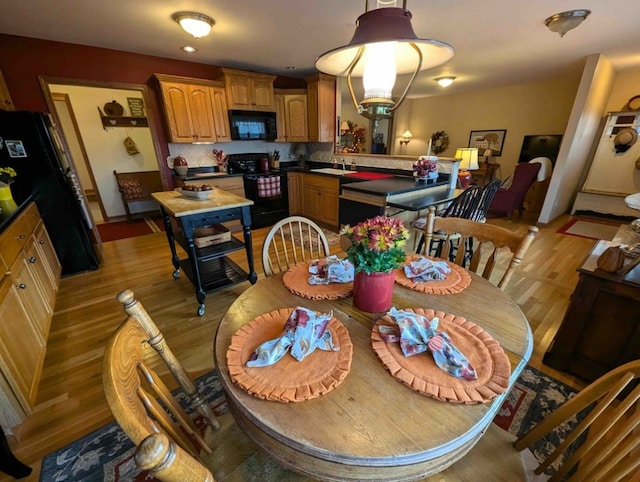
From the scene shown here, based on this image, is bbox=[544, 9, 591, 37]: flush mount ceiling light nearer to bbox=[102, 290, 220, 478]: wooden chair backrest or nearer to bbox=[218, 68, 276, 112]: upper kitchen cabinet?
bbox=[218, 68, 276, 112]: upper kitchen cabinet

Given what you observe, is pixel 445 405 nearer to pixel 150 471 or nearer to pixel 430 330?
pixel 430 330

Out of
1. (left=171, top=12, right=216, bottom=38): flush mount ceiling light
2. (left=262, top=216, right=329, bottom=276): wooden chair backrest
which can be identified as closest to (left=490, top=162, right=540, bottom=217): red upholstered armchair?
(left=262, top=216, right=329, bottom=276): wooden chair backrest

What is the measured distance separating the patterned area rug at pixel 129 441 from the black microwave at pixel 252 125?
11.4ft

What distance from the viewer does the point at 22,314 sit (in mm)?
1533

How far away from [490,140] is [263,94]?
16.7 ft

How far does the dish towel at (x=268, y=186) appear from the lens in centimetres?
404

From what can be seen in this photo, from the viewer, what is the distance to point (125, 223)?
4.64 metres

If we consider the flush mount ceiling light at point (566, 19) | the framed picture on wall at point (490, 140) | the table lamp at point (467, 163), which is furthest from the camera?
the framed picture on wall at point (490, 140)

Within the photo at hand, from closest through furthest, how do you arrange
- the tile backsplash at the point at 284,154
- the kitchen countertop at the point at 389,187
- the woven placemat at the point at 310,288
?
the woven placemat at the point at 310,288 < the kitchen countertop at the point at 389,187 < the tile backsplash at the point at 284,154

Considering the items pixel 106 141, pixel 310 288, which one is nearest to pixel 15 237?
pixel 310 288

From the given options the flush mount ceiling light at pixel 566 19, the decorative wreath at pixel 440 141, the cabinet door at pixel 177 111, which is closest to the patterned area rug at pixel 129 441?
the flush mount ceiling light at pixel 566 19

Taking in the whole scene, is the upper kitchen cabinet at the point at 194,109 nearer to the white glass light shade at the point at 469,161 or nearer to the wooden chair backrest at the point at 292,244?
the wooden chair backrest at the point at 292,244

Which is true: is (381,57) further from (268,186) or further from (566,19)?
(268,186)

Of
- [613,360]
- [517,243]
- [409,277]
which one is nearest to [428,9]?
[517,243]
